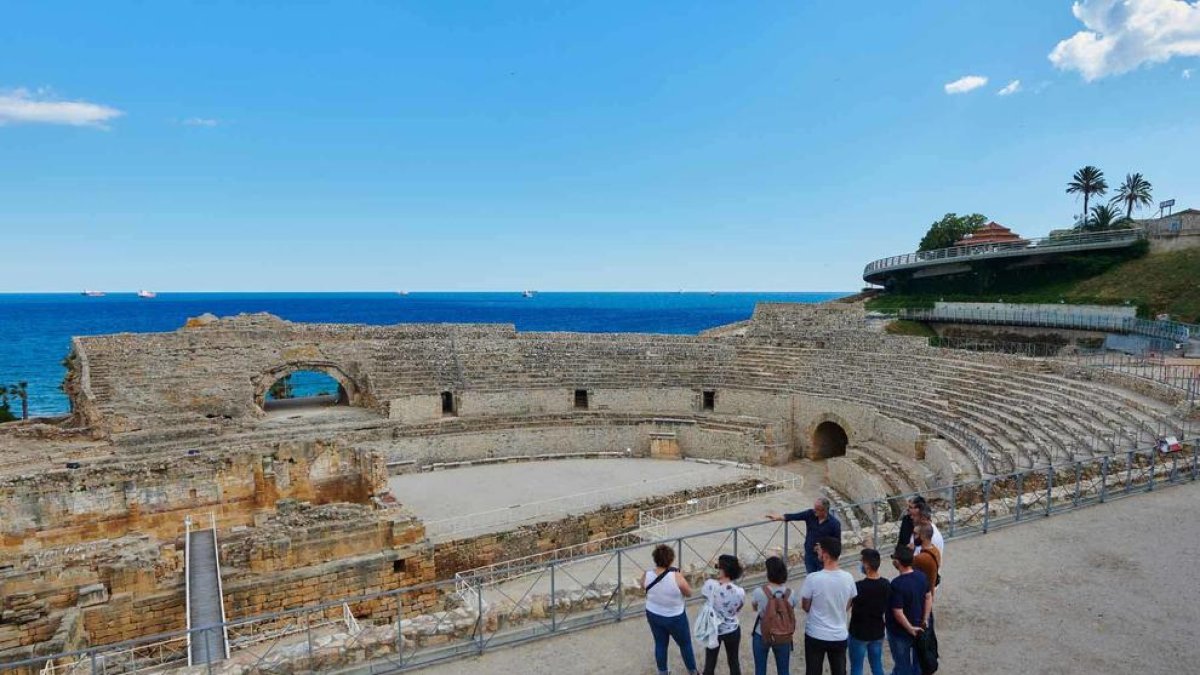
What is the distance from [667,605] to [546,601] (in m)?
2.28

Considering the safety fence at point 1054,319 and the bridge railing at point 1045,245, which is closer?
the safety fence at point 1054,319

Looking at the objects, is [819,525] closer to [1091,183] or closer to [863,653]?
[863,653]

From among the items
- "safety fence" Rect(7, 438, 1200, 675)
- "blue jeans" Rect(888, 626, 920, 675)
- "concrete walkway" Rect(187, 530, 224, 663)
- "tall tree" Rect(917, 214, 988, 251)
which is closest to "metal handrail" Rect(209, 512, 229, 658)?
"concrete walkway" Rect(187, 530, 224, 663)

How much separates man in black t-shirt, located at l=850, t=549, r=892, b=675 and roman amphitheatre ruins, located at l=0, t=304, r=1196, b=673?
2.65 meters

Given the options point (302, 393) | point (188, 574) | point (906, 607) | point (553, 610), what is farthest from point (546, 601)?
point (302, 393)

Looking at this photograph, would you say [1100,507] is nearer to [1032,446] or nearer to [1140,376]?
[1032,446]

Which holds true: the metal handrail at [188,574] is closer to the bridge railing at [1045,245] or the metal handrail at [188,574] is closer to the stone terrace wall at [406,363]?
the stone terrace wall at [406,363]

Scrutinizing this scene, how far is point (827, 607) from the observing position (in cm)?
574

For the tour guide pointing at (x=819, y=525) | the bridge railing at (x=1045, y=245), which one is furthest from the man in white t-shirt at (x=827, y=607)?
the bridge railing at (x=1045, y=245)

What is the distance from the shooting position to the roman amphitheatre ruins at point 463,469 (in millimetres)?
10922

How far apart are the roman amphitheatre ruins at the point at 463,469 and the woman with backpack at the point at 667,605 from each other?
1356mm

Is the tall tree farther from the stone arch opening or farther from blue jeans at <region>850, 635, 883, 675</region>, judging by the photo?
blue jeans at <region>850, 635, 883, 675</region>

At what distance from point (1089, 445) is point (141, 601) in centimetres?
1879

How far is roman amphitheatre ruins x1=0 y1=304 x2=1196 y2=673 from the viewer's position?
10922 mm
